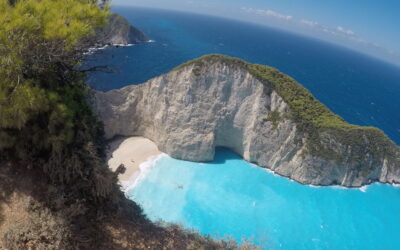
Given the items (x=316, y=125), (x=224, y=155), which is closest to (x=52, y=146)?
(x=224, y=155)

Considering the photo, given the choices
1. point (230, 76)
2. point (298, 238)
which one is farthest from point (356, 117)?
point (298, 238)

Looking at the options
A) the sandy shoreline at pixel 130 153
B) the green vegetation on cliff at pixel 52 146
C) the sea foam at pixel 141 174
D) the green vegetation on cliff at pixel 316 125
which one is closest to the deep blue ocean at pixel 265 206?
the sea foam at pixel 141 174

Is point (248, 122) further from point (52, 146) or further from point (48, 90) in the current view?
point (48, 90)

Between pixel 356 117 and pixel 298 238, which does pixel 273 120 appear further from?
pixel 356 117

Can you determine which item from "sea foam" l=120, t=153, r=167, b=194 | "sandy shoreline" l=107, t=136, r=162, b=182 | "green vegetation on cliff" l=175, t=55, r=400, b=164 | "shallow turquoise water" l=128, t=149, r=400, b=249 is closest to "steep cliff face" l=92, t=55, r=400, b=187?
"green vegetation on cliff" l=175, t=55, r=400, b=164

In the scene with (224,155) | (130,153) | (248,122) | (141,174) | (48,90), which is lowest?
(141,174)
